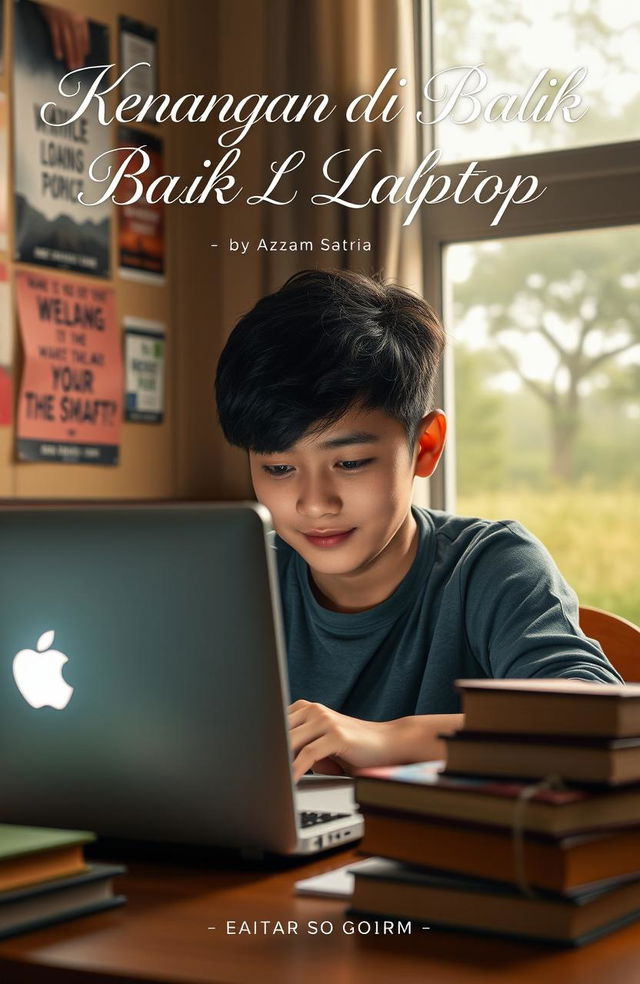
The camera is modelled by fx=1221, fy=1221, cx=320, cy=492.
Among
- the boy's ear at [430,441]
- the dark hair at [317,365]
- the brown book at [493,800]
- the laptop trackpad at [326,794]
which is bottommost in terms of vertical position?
the laptop trackpad at [326,794]

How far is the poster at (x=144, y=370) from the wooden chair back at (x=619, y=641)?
1309 millimetres

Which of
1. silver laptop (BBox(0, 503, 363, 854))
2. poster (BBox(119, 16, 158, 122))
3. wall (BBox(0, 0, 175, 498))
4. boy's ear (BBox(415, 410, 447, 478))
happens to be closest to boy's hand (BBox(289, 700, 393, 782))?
silver laptop (BBox(0, 503, 363, 854))

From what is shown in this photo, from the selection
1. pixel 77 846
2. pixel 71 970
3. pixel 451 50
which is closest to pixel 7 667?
pixel 77 846

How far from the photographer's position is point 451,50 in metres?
2.66

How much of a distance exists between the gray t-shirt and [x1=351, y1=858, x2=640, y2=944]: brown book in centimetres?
60

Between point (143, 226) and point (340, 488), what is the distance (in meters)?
1.42

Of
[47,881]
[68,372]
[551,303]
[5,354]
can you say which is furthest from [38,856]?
[551,303]

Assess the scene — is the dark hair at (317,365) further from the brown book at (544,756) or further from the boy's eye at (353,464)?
the brown book at (544,756)

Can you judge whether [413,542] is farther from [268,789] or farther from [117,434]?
[117,434]

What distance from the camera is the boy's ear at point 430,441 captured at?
1.54 m

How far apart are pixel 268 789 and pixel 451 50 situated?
2.17 m

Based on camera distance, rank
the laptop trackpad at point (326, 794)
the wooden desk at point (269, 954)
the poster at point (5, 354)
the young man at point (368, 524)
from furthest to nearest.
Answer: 1. the poster at point (5, 354)
2. the young man at point (368, 524)
3. the laptop trackpad at point (326, 794)
4. the wooden desk at point (269, 954)

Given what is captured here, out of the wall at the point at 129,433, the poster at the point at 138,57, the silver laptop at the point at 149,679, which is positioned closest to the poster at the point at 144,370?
the wall at the point at 129,433

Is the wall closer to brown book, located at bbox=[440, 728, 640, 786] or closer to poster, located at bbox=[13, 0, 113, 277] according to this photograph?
poster, located at bbox=[13, 0, 113, 277]
